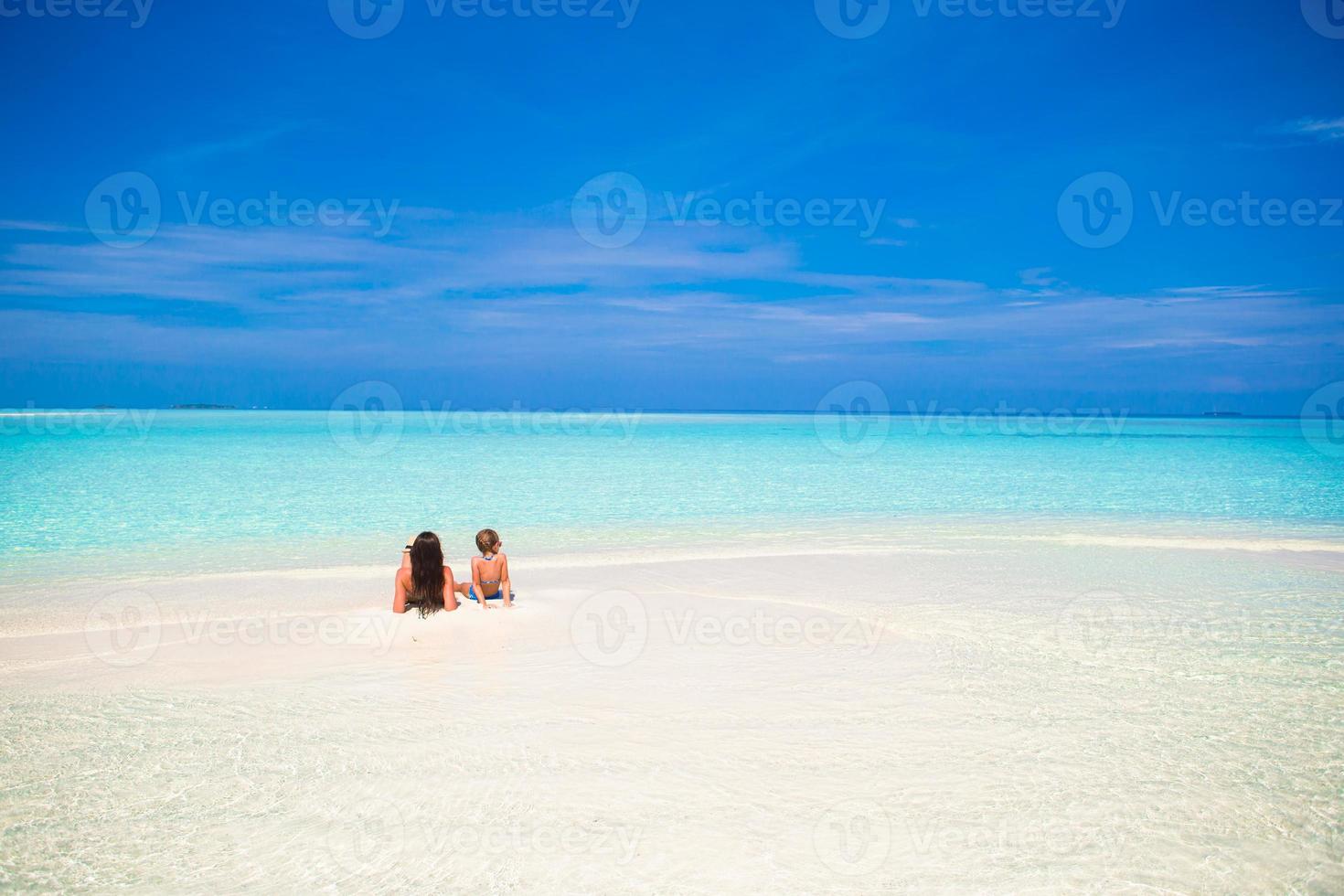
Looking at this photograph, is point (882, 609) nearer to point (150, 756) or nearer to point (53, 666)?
point (150, 756)

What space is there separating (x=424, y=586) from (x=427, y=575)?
0.15 metres

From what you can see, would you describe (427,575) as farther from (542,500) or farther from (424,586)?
(542,500)

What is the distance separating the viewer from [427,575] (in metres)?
7.56

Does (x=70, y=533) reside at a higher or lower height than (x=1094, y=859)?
higher

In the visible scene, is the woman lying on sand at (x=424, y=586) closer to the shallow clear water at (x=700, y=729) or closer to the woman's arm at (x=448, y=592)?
the woman's arm at (x=448, y=592)

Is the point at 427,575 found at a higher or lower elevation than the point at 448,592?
higher

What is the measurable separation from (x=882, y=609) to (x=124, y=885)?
6961 millimetres

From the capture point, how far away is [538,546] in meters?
12.9

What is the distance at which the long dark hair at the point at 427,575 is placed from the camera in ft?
24.1

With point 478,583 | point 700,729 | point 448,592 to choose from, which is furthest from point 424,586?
point 700,729

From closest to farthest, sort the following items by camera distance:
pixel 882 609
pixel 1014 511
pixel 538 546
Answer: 1. pixel 882 609
2. pixel 538 546
3. pixel 1014 511

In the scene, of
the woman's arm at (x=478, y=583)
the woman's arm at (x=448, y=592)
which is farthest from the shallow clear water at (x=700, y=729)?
the woman's arm at (x=478, y=583)

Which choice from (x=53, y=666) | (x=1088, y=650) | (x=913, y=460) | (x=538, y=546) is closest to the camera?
(x=53, y=666)

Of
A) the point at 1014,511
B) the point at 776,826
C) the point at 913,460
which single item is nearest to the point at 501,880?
the point at 776,826
